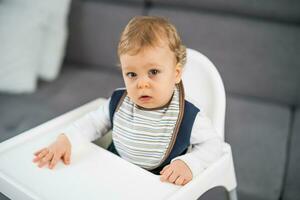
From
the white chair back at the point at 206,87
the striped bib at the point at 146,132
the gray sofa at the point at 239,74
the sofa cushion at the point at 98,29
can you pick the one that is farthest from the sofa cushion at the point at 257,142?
the sofa cushion at the point at 98,29

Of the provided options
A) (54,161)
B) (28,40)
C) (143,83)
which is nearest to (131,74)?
(143,83)

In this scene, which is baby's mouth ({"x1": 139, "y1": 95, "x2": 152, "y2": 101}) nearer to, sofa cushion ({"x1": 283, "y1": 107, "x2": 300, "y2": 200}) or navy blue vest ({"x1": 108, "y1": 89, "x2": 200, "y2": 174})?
navy blue vest ({"x1": 108, "y1": 89, "x2": 200, "y2": 174})

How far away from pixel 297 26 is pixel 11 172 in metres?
1.10

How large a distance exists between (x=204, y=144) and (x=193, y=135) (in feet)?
0.10

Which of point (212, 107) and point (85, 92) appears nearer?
point (212, 107)

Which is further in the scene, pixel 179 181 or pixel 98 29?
pixel 98 29

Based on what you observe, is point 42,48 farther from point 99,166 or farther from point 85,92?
point 99,166

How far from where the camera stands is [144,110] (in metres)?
0.99

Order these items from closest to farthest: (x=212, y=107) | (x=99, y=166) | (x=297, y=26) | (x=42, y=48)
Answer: (x=99, y=166), (x=212, y=107), (x=297, y=26), (x=42, y=48)

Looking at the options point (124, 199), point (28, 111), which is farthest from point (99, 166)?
point (28, 111)

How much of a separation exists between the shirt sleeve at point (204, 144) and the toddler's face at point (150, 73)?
102mm

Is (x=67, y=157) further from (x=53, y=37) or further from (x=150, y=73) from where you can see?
(x=53, y=37)

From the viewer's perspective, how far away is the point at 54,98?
5.60ft

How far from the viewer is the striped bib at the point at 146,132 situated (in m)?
0.97
